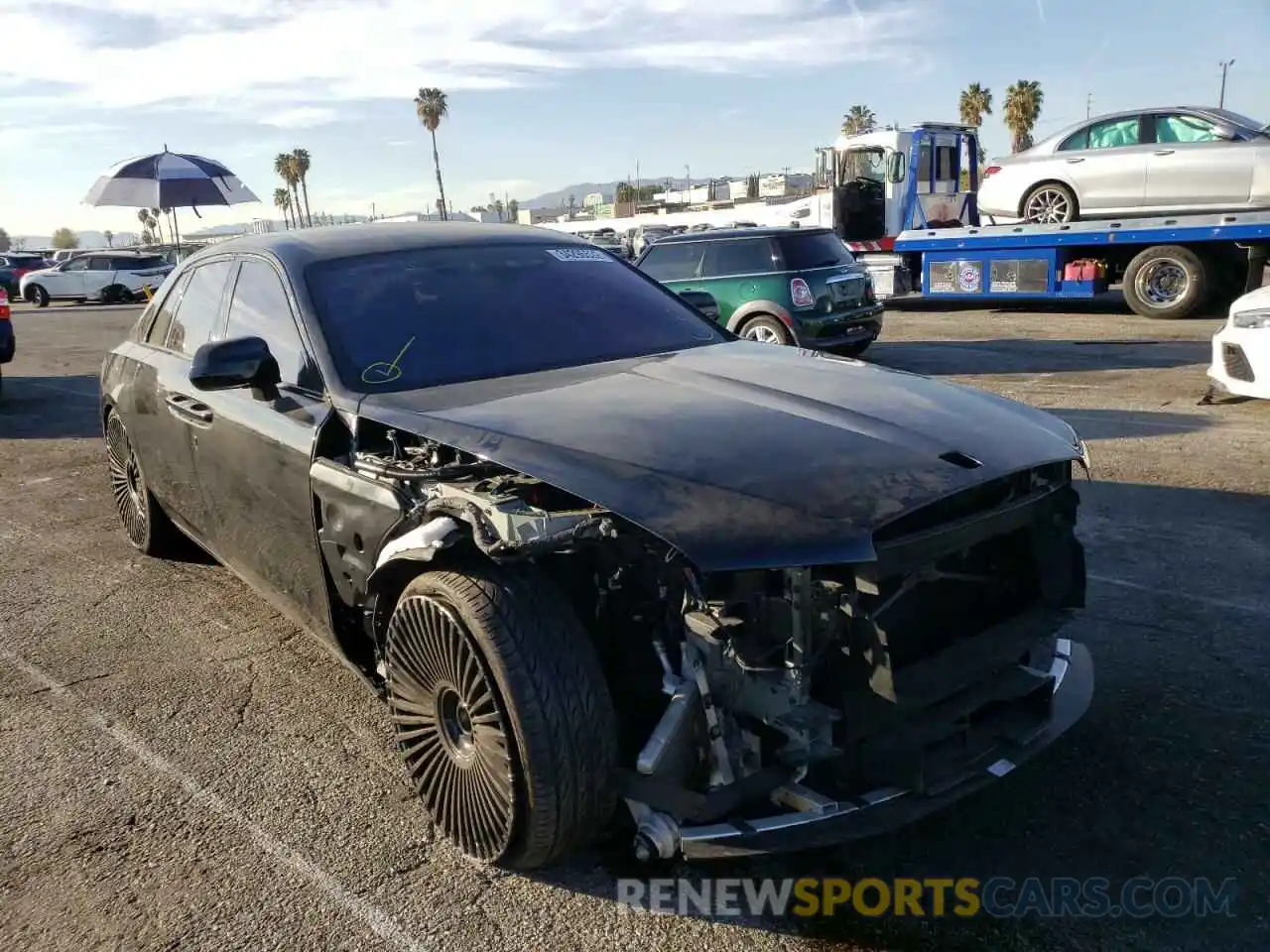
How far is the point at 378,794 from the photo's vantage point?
3.16 m

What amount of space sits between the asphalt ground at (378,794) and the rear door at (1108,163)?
9828mm

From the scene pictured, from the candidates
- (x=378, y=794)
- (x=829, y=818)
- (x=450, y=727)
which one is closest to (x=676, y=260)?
(x=378, y=794)

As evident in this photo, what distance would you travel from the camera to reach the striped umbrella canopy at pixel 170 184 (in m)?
22.3

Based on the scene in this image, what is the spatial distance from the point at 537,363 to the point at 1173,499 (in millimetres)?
4057

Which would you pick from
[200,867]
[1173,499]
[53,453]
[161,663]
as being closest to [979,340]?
[1173,499]

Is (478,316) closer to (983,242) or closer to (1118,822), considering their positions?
(1118,822)

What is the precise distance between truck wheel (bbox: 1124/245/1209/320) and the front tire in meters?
13.0

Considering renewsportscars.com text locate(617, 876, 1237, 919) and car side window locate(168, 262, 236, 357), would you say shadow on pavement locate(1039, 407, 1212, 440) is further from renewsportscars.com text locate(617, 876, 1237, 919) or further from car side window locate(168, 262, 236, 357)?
car side window locate(168, 262, 236, 357)

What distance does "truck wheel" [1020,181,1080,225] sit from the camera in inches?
578

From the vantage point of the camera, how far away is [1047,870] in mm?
2654

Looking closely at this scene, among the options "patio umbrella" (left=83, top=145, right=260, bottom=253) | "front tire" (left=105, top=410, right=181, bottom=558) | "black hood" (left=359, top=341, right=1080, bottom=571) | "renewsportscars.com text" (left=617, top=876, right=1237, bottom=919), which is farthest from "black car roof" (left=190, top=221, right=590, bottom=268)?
"patio umbrella" (left=83, top=145, right=260, bottom=253)

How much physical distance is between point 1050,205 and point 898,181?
3613mm

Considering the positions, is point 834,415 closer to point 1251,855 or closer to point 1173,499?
point 1251,855

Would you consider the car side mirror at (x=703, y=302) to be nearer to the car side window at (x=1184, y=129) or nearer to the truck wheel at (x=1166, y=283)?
the truck wheel at (x=1166, y=283)
